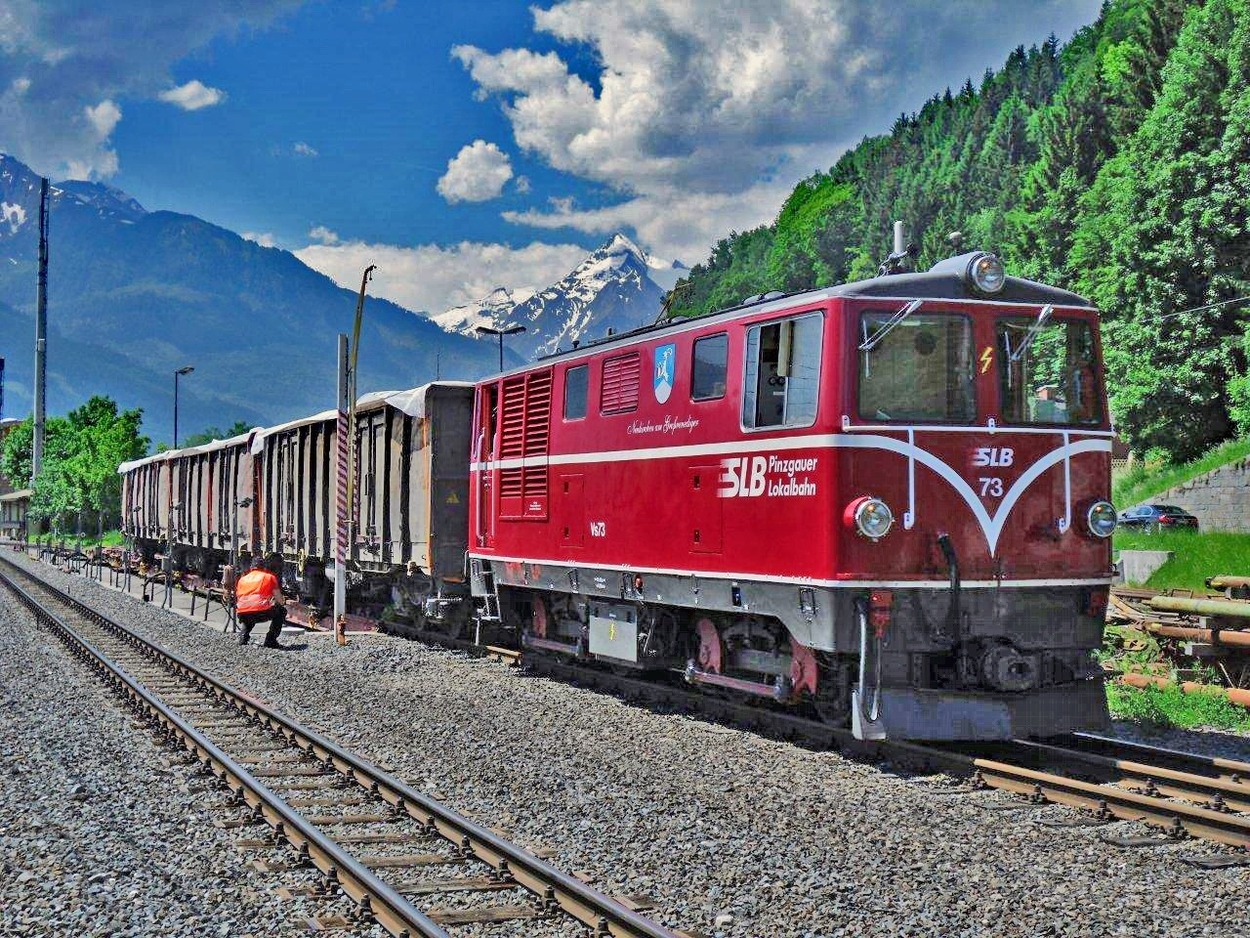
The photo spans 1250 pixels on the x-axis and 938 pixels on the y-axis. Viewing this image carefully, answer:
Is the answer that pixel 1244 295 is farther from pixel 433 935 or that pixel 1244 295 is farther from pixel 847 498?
pixel 433 935

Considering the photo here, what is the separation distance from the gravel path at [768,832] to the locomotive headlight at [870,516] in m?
1.83

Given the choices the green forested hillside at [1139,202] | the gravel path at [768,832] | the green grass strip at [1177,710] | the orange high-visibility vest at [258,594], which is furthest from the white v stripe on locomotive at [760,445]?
the green forested hillside at [1139,202]

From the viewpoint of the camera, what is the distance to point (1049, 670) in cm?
1012

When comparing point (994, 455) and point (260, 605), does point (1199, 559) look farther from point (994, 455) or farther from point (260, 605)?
point (994, 455)

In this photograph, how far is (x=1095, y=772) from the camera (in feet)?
30.0

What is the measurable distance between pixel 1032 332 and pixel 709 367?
8.96ft

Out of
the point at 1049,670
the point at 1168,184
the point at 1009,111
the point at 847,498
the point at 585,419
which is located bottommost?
the point at 1049,670

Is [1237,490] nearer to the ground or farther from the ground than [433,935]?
farther from the ground

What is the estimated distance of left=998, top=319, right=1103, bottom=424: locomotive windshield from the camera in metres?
10.1

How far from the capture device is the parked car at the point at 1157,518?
36.8 metres

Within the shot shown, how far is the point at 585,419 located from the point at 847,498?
14.7 feet

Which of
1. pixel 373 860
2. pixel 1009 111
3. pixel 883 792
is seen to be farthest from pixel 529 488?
pixel 1009 111

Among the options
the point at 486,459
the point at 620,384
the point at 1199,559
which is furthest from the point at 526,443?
the point at 1199,559

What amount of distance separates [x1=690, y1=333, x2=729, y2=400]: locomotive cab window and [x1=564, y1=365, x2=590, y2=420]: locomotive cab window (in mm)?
2243
